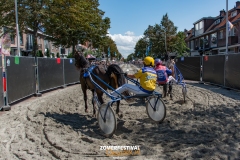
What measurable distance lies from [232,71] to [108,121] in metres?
9.40

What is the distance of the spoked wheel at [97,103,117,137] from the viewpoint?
5026mm

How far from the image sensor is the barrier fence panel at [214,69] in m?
13.9

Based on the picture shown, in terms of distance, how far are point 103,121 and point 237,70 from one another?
29.5 feet

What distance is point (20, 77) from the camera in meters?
9.34

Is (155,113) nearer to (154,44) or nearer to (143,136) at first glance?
(143,136)

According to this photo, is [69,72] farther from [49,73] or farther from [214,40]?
[214,40]

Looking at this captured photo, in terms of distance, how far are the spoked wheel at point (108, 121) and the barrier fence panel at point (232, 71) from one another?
8830 millimetres

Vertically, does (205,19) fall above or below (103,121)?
above

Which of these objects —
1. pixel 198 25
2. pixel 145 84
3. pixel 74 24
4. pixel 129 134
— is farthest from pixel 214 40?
pixel 129 134

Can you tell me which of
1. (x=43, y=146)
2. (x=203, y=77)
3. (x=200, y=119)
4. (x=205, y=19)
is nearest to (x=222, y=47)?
(x=205, y=19)

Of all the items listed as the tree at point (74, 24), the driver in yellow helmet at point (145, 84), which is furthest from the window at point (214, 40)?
the driver in yellow helmet at point (145, 84)

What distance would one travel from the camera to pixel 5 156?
4.29 m

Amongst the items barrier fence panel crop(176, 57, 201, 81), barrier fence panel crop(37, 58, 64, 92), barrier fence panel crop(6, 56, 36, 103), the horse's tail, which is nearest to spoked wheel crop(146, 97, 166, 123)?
the horse's tail

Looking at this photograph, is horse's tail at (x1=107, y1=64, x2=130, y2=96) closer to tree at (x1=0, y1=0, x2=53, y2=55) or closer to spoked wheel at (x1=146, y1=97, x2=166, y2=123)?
spoked wheel at (x1=146, y1=97, x2=166, y2=123)
